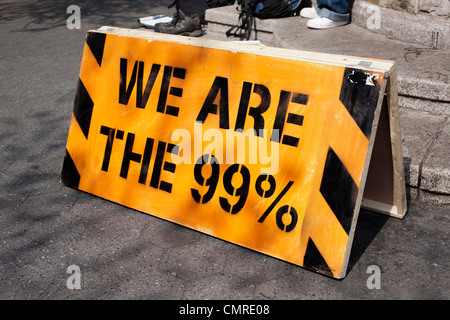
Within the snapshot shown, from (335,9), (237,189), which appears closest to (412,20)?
(335,9)

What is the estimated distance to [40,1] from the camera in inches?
349

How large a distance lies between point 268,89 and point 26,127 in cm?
246

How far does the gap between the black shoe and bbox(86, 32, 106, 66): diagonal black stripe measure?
10.1 feet

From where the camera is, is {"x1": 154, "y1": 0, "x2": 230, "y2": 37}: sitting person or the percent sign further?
{"x1": 154, "y1": 0, "x2": 230, "y2": 37}: sitting person

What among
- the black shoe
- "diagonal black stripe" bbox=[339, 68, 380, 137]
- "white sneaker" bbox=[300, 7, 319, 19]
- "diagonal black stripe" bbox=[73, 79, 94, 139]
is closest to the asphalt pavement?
"diagonal black stripe" bbox=[73, 79, 94, 139]

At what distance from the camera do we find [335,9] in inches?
204

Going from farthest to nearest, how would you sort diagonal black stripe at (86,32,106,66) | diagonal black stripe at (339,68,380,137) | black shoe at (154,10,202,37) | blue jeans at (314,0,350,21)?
1. black shoe at (154,10,202,37)
2. blue jeans at (314,0,350,21)
3. diagonal black stripe at (86,32,106,66)
4. diagonal black stripe at (339,68,380,137)

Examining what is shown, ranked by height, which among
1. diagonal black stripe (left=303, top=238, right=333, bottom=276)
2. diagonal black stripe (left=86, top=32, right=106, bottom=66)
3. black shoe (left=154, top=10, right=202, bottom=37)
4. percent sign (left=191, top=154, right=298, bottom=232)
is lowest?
diagonal black stripe (left=303, top=238, right=333, bottom=276)

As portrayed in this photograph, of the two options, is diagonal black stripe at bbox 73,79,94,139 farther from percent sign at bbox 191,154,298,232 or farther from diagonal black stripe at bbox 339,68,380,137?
diagonal black stripe at bbox 339,68,380,137

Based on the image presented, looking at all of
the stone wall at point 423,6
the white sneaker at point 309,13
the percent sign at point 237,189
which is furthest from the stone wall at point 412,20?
the percent sign at point 237,189

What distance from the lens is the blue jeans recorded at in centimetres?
515

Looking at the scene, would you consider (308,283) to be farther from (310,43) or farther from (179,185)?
(310,43)

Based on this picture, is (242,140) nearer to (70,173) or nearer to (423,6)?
(70,173)

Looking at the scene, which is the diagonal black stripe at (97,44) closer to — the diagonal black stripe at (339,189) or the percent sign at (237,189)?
the percent sign at (237,189)
